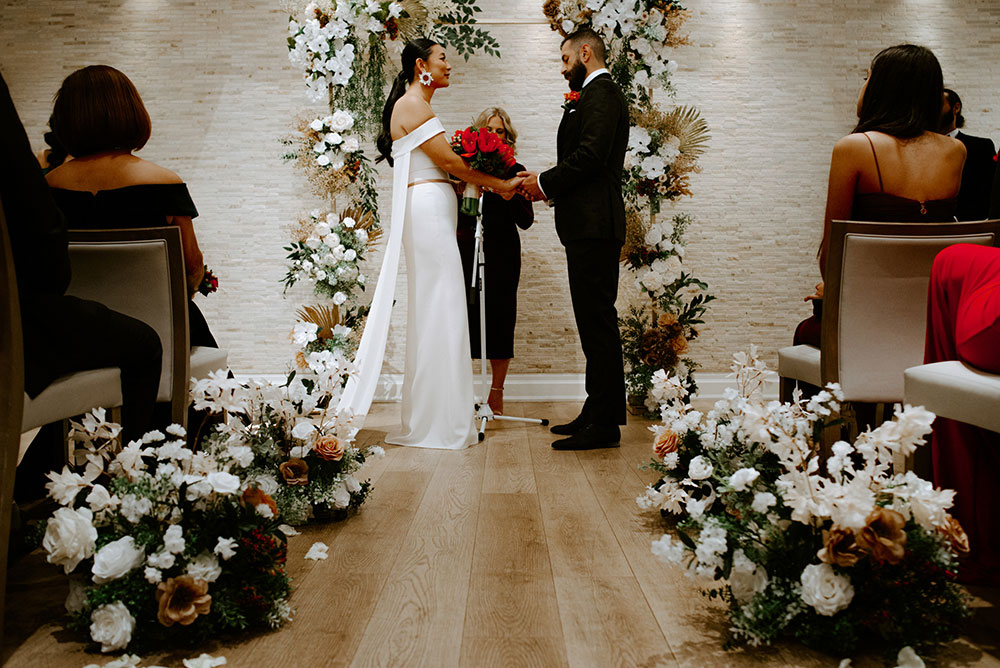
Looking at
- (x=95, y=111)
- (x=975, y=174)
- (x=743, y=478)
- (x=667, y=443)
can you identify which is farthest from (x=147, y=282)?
(x=975, y=174)

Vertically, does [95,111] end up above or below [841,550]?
above

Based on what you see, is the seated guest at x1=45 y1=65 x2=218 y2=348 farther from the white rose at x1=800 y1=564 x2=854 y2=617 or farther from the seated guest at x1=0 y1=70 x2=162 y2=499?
the white rose at x1=800 y1=564 x2=854 y2=617

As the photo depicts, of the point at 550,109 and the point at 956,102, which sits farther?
the point at 550,109

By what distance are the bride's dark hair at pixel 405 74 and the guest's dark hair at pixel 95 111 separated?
5.93 ft

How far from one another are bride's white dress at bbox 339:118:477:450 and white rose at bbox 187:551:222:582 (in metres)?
2.42

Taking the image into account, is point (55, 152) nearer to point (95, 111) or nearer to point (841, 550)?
point (95, 111)

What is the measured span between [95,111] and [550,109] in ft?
12.6

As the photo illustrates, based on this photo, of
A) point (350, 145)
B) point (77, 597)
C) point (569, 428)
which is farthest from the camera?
point (350, 145)

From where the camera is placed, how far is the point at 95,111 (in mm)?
2887

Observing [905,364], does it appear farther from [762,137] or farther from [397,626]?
[762,137]

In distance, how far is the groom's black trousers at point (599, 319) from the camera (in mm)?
4152

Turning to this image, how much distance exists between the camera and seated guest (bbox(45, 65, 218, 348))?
288cm

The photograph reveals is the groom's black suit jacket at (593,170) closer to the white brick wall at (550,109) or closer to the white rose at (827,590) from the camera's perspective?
the white brick wall at (550,109)

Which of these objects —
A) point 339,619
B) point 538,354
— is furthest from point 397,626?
point 538,354
